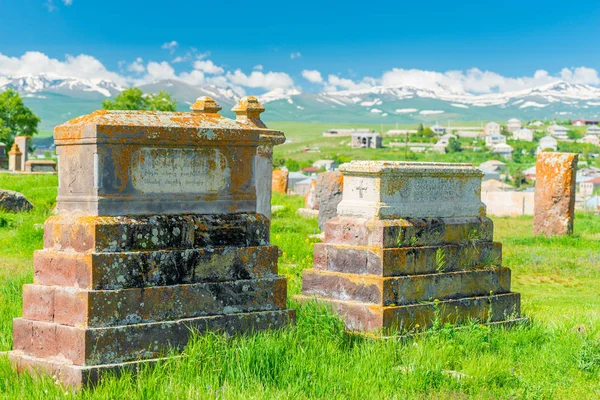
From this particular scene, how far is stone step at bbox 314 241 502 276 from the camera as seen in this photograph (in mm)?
10406

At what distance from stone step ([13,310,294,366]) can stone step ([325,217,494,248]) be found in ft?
8.34

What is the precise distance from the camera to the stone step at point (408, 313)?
10102 millimetres

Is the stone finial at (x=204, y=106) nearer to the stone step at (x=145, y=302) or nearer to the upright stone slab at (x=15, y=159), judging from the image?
the stone step at (x=145, y=302)

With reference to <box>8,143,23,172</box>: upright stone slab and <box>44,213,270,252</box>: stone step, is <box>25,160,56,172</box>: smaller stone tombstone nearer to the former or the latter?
<box>8,143,23,172</box>: upright stone slab

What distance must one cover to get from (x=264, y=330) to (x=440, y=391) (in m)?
1.66

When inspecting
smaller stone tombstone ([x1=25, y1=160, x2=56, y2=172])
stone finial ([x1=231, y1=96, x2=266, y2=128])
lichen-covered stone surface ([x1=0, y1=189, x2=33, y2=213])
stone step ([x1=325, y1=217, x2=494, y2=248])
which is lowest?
lichen-covered stone surface ([x1=0, y1=189, x2=33, y2=213])

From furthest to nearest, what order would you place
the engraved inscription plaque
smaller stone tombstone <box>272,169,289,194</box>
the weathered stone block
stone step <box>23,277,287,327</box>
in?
smaller stone tombstone <box>272,169,289,194</box> < the weathered stone block < the engraved inscription plaque < stone step <box>23,277,287,327</box>

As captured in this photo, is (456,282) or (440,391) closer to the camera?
(440,391)

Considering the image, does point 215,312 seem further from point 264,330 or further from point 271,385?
point 271,385

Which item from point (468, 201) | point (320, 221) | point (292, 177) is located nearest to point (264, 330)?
point (468, 201)

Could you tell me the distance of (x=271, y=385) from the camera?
7.64 m

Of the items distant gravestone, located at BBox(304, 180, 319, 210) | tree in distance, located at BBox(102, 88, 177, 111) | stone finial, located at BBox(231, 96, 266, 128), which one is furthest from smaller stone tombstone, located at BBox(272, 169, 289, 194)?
tree in distance, located at BBox(102, 88, 177, 111)

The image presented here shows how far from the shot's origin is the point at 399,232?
34.8ft

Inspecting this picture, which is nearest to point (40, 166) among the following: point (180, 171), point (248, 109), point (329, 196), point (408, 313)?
point (329, 196)
